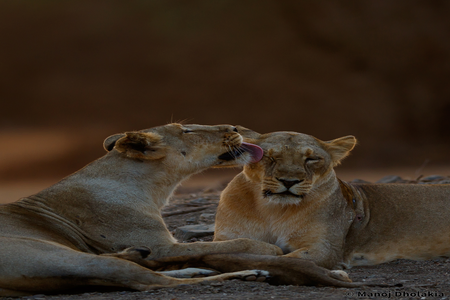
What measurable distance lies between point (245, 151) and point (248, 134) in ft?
1.28

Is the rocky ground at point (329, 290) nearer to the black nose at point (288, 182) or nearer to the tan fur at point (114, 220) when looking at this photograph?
the tan fur at point (114, 220)

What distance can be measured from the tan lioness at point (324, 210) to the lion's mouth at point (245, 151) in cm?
5

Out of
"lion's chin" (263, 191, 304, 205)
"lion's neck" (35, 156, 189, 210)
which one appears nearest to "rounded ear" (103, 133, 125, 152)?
"lion's neck" (35, 156, 189, 210)

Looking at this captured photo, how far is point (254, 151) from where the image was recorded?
5.29 m

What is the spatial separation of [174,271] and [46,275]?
89cm

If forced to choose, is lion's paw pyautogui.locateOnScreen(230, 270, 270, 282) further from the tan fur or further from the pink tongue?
the pink tongue

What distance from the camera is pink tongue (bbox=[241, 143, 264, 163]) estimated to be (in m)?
5.24

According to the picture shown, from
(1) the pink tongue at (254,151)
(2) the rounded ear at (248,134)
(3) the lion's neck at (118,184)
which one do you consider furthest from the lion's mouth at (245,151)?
(3) the lion's neck at (118,184)

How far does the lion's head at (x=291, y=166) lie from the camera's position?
198 inches

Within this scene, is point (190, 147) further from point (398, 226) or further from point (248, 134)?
point (398, 226)

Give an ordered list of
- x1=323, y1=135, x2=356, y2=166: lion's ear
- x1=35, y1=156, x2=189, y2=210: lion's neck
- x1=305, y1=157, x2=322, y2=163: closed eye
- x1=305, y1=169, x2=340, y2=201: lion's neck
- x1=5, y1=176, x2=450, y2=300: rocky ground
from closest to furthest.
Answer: x1=5, y1=176, x2=450, y2=300: rocky ground, x1=35, y1=156, x2=189, y2=210: lion's neck, x1=305, y1=157, x2=322, y2=163: closed eye, x1=305, y1=169, x2=340, y2=201: lion's neck, x1=323, y1=135, x2=356, y2=166: lion's ear

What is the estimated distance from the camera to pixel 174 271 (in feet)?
14.2

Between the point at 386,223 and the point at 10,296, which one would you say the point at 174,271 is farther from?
the point at 386,223

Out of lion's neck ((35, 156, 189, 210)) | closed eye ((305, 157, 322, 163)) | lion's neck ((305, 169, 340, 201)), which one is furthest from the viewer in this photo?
lion's neck ((305, 169, 340, 201))
